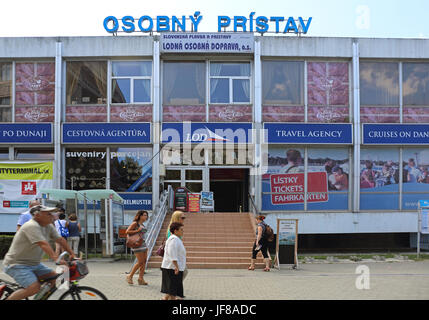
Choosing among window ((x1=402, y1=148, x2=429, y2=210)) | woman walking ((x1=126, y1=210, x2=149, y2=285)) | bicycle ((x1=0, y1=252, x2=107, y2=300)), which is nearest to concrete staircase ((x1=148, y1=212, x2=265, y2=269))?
woman walking ((x1=126, y1=210, x2=149, y2=285))

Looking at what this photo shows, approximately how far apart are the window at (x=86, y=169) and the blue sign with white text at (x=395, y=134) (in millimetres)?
10888

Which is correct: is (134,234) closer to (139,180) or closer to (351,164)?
(139,180)

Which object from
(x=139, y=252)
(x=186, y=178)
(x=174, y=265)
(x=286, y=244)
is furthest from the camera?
(x=186, y=178)

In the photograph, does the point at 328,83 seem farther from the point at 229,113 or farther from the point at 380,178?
the point at 380,178

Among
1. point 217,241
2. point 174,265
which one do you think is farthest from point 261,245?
point 174,265

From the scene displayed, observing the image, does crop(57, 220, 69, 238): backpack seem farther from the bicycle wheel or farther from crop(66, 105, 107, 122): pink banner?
the bicycle wheel

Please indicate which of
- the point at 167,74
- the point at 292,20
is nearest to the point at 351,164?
the point at 292,20

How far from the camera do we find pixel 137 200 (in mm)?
20375

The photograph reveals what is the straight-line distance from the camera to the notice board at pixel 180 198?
19.9 meters

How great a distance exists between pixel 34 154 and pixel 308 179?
11473 mm

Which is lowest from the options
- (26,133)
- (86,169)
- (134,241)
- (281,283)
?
(281,283)

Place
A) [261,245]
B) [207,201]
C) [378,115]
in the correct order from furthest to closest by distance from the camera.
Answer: [378,115]
[207,201]
[261,245]

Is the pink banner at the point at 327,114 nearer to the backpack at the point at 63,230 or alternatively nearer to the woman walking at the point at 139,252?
the backpack at the point at 63,230

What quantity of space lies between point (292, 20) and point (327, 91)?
11.0 ft
